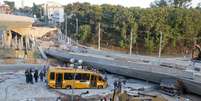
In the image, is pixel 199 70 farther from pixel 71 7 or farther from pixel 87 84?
pixel 71 7

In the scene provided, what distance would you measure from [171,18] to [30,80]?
29.6m

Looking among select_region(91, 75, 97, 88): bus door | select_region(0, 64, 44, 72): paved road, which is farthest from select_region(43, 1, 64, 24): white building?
select_region(91, 75, 97, 88): bus door

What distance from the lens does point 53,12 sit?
269 ft

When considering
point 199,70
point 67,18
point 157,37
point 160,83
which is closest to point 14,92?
point 160,83

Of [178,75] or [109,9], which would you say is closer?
[178,75]

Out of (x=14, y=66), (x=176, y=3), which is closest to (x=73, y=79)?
(x=14, y=66)

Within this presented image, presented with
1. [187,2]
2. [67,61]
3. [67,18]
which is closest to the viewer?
→ [67,61]

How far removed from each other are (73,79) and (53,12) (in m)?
63.0

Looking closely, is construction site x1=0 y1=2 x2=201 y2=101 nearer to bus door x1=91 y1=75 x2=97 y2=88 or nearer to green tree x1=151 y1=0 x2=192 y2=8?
bus door x1=91 y1=75 x2=97 y2=88

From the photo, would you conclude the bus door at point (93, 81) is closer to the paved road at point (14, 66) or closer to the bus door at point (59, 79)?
the bus door at point (59, 79)

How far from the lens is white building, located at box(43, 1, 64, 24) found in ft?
233

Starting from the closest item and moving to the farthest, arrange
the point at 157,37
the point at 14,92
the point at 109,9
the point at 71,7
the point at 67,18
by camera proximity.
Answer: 1. the point at 14,92
2. the point at 157,37
3. the point at 109,9
4. the point at 67,18
5. the point at 71,7

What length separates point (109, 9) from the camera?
→ 177 feet

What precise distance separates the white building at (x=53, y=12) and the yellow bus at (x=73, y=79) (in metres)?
48.0
